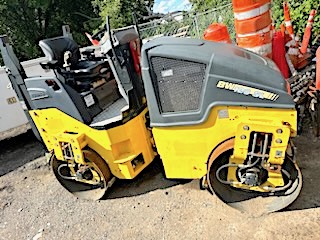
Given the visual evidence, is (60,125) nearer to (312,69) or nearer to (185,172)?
(185,172)

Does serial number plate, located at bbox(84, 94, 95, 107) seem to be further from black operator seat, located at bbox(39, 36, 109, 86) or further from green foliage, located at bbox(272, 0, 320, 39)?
green foliage, located at bbox(272, 0, 320, 39)

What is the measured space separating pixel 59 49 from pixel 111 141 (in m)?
1.43

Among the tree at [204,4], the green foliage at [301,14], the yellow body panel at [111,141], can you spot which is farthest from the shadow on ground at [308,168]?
the tree at [204,4]

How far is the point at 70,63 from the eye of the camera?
417 centimetres

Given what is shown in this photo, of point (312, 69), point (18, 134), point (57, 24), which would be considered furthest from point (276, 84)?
point (57, 24)

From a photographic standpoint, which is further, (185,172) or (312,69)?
(312,69)

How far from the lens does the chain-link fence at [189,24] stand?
8444 millimetres

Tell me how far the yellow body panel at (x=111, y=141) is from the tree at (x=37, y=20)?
11.1 m

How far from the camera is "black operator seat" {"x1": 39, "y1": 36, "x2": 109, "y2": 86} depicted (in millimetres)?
3932

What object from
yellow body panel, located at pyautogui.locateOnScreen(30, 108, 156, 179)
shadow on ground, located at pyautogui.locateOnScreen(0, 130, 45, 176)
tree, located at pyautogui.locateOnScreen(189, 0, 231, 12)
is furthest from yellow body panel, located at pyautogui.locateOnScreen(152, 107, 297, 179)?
tree, located at pyautogui.locateOnScreen(189, 0, 231, 12)

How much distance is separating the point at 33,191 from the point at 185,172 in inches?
89.7

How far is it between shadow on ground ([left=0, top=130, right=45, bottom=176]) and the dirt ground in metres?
0.82

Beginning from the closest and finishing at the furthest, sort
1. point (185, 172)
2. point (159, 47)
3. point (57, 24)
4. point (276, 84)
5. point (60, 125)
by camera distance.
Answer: point (276, 84), point (159, 47), point (185, 172), point (60, 125), point (57, 24)

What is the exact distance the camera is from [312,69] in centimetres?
461
